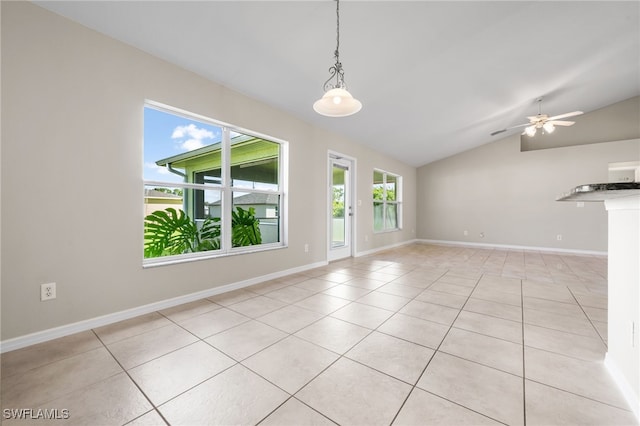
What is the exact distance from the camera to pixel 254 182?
3578mm

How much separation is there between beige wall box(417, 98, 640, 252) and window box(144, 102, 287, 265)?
19.4 ft

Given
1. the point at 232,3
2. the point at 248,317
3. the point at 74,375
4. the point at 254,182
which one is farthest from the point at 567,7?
the point at 74,375

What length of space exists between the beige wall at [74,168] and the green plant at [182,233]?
0.21 m

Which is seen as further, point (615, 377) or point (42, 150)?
point (42, 150)

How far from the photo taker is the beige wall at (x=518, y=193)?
19.0 feet

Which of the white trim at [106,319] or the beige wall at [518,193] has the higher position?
the beige wall at [518,193]

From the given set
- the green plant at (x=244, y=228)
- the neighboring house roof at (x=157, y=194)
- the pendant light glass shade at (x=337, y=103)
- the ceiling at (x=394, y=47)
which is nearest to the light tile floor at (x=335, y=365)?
the green plant at (x=244, y=228)

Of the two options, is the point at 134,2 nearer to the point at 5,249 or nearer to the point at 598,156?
the point at 5,249

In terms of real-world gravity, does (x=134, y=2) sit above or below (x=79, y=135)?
above

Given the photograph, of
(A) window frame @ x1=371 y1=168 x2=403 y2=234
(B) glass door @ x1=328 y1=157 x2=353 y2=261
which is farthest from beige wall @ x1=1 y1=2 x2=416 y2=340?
(A) window frame @ x1=371 y1=168 x2=403 y2=234

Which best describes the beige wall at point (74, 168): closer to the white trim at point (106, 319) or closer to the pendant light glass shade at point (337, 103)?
the white trim at point (106, 319)

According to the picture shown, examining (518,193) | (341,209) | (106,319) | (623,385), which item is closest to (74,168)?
(106,319)

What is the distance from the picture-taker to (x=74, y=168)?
2049 mm

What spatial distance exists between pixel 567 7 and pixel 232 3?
351 cm
